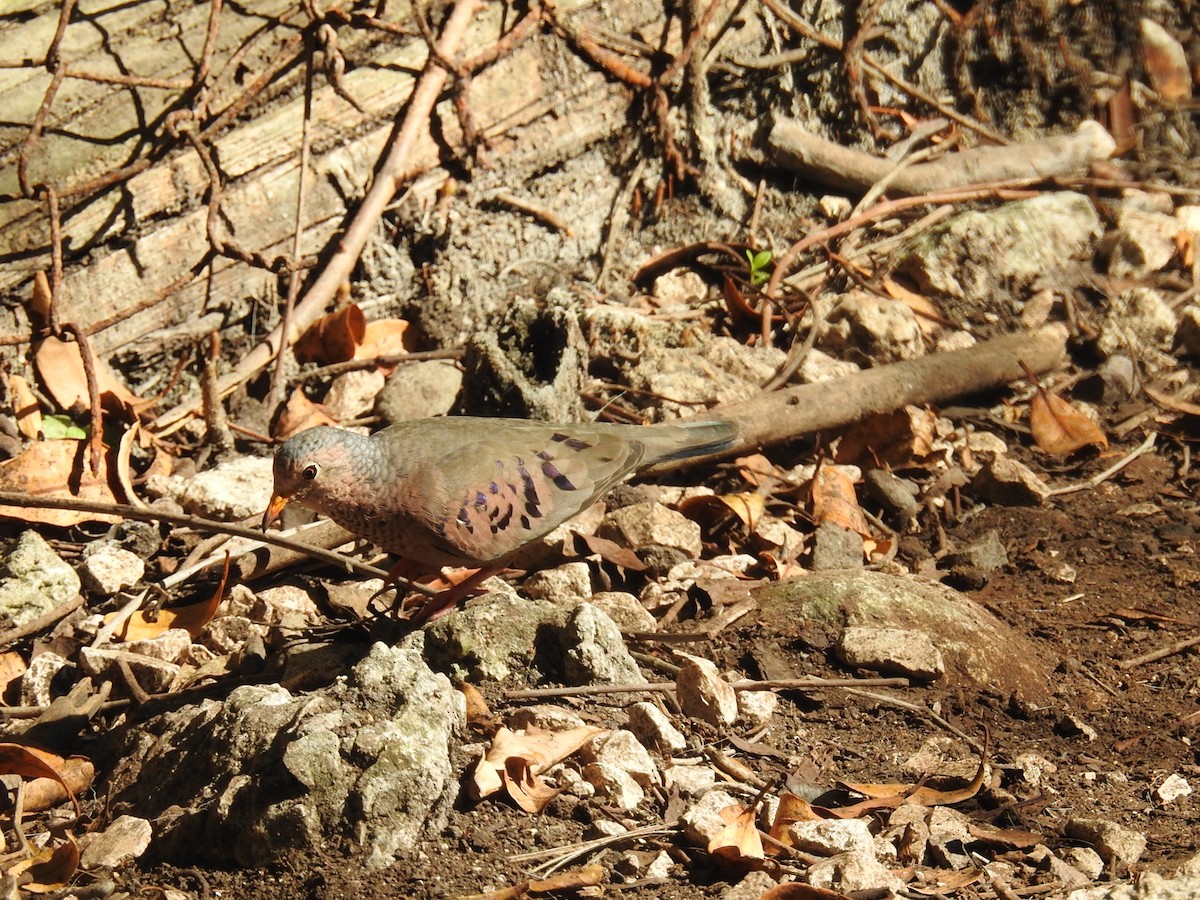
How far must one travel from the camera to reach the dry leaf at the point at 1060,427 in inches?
216

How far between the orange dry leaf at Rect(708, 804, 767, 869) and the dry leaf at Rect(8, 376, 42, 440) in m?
3.33

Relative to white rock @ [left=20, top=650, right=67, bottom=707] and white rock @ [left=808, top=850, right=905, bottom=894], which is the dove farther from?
white rock @ [left=808, top=850, right=905, bottom=894]

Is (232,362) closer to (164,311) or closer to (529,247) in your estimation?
(164,311)

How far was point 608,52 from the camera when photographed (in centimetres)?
613

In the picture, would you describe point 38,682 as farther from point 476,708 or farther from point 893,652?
point 893,652

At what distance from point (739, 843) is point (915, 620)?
1318mm

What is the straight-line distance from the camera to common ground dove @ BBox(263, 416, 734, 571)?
4.08 m

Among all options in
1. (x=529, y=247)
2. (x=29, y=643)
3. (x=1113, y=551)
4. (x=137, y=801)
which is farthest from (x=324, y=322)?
(x=1113, y=551)

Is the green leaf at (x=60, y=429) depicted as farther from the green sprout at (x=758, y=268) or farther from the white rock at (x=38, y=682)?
the green sprout at (x=758, y=268)

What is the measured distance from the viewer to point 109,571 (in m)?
4.42

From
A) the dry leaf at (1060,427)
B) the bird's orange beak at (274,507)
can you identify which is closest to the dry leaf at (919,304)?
the dry leaf at (1060,427)

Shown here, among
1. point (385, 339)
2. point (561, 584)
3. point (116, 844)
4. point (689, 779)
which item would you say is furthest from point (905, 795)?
point (385, 339)

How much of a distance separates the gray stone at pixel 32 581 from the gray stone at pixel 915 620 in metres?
2.42

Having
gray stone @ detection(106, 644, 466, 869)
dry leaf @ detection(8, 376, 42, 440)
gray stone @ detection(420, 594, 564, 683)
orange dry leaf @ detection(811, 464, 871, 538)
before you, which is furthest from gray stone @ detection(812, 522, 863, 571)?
dry leaf @ detection(8, 376, 42, 440)
